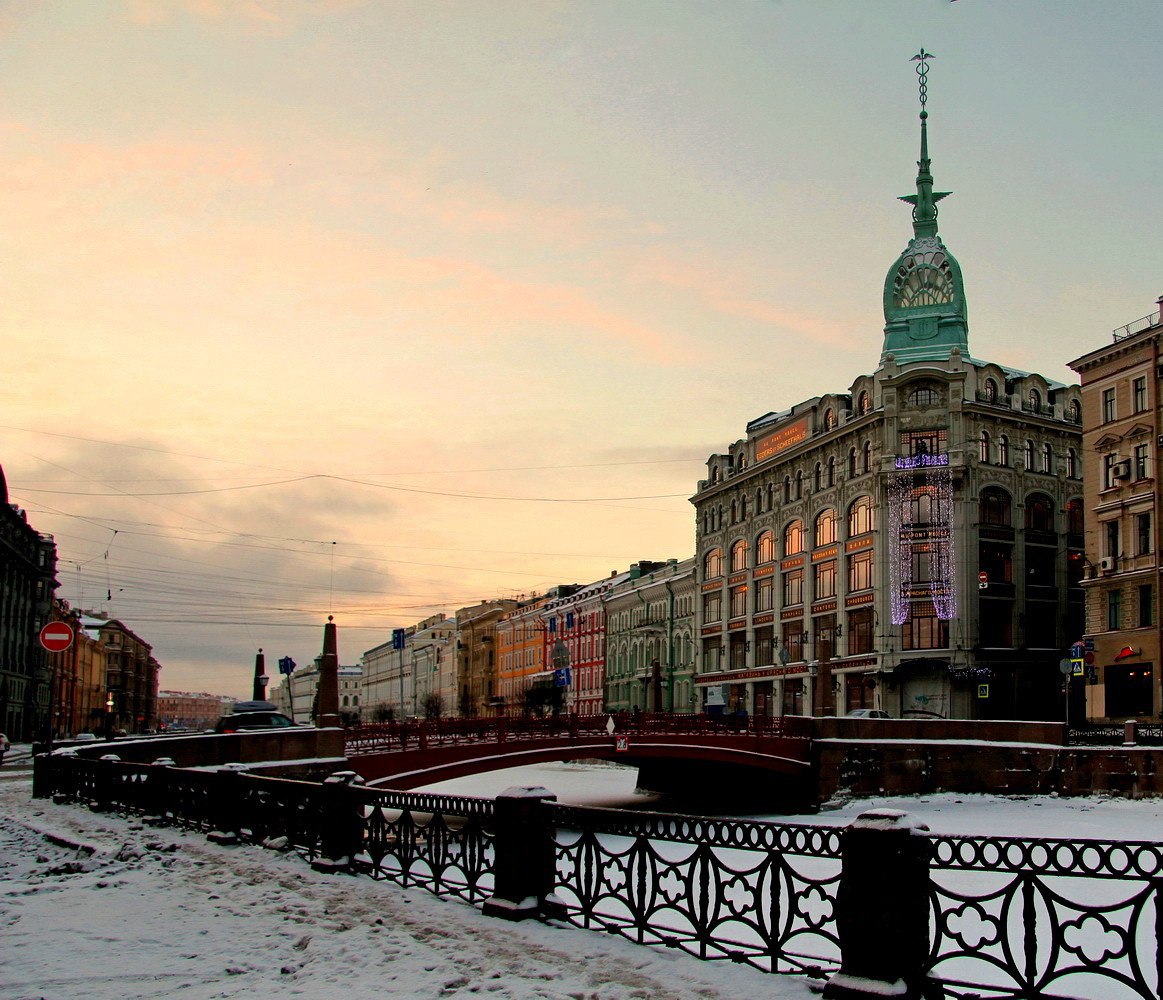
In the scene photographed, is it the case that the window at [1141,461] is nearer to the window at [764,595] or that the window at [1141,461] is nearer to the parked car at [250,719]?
the window at [764,595]

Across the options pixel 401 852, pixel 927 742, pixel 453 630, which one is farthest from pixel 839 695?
pixel 453 630

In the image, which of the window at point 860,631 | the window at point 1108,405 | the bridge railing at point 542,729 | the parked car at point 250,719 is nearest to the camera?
the parked car at point 250,719

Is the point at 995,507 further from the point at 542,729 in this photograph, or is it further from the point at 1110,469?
the point at 542,729

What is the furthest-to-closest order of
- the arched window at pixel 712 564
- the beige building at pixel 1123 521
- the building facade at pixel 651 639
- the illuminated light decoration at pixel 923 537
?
the building facade at pixel 651 639 → the arched window at pixel 712 564 → the illuminated light decoration at pixel 923 537 → the beige building at pixel 1123 521

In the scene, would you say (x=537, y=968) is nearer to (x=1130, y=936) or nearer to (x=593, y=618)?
(x=1130, y=936)

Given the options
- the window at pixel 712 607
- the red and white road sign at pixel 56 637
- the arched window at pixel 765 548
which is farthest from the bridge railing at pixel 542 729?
the window at pixel 712 607

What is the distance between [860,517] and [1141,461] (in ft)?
52.2

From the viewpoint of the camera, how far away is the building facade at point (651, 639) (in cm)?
7750

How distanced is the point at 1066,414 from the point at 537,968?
5762cm

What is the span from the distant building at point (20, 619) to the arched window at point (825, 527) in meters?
42.5

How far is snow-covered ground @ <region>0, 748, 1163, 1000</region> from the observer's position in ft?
27.1

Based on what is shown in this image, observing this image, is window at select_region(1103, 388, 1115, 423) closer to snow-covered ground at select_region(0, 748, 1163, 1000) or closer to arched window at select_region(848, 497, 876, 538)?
arched window at select_region(848, 497, 876, 538)

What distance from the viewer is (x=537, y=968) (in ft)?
28.9

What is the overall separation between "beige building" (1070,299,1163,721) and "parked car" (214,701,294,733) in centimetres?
3084
